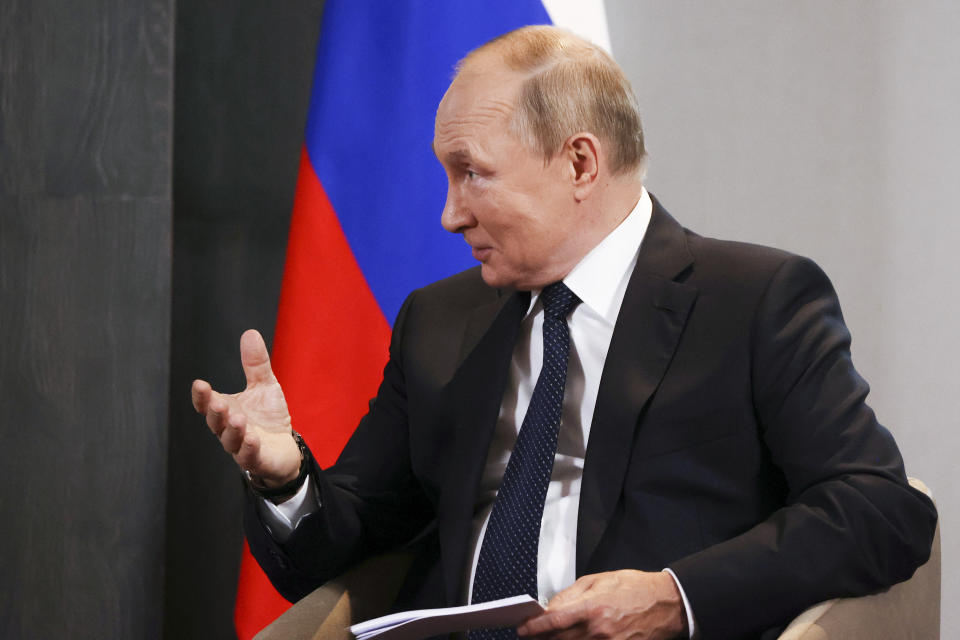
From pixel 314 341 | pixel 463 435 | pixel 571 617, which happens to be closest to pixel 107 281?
pixel 314 341

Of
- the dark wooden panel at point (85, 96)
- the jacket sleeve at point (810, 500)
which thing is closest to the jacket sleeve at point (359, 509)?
the jacket sleeve at point (810, 500)

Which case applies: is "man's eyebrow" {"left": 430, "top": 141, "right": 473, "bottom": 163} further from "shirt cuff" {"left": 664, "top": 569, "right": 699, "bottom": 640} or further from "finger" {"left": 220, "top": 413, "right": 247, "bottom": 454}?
"shirt cuff" {"left": 664, "top": 569, "right": 699, "bottom": 640}

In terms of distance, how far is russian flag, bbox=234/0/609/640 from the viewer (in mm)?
2018

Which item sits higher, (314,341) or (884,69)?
(884,69)

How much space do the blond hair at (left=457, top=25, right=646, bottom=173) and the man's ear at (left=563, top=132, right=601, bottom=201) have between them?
16 millimetres

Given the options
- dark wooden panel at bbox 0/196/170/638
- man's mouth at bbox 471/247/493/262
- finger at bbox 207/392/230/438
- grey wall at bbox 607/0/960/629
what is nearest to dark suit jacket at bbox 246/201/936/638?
man's mouth at bbox 471/247/493/262

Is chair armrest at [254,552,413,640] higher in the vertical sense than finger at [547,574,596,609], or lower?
lower

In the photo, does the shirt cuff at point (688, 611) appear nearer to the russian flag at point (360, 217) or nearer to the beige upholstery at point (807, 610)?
the beige upholstery at point (807, 610)

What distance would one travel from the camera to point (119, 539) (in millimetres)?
2078

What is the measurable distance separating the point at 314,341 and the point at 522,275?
0.68 metres

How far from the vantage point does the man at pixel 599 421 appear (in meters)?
1.23

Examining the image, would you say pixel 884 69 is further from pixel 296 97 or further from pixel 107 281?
pixel 107 281

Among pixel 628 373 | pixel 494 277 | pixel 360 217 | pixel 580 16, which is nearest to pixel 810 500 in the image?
pixel 628 373

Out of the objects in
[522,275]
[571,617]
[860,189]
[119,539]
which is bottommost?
[119,539]
